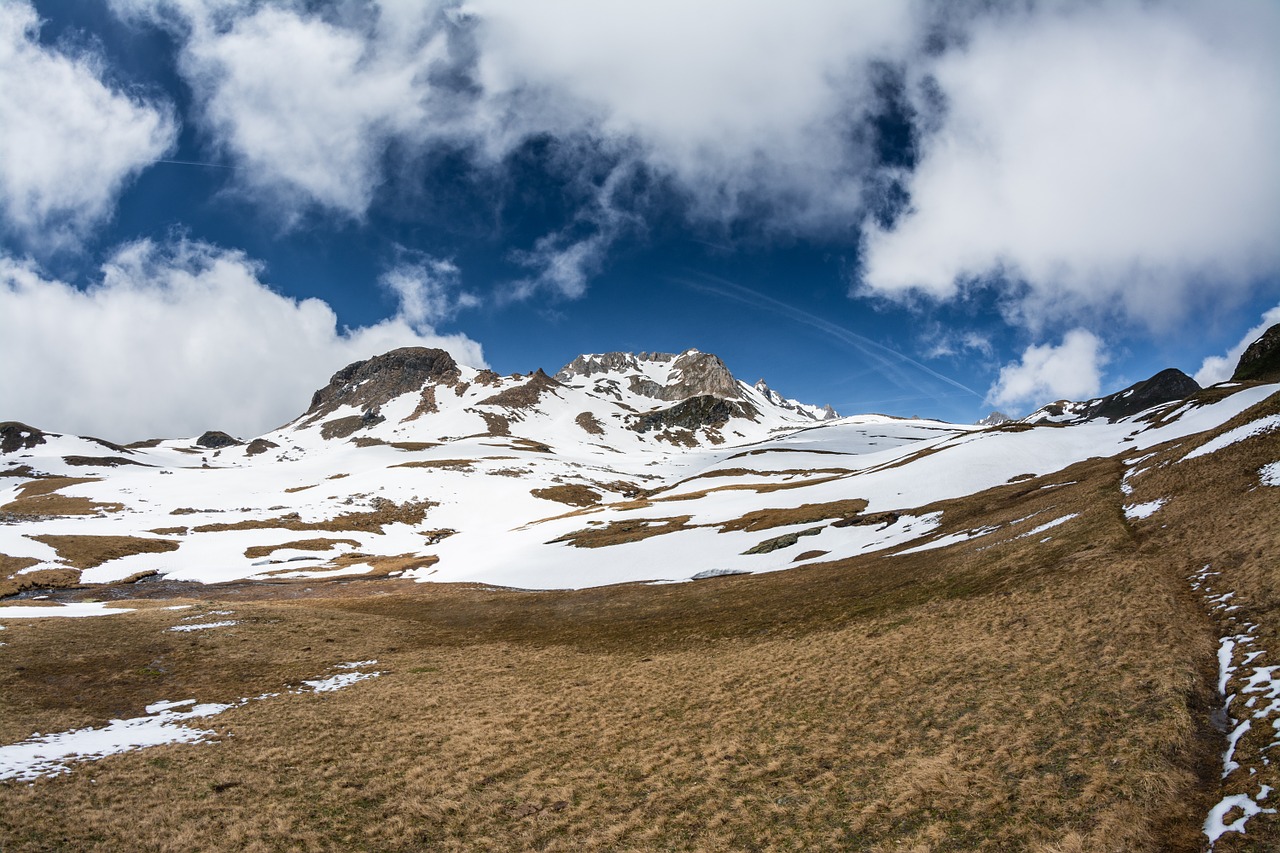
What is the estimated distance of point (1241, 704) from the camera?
39.1ft

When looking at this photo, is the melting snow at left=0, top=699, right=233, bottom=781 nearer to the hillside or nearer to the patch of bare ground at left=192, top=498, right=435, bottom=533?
the hillside

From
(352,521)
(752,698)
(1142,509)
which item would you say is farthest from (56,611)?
(1142,509)

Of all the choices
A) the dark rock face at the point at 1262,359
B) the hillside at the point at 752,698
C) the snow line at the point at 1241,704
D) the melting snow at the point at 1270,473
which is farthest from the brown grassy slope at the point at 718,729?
the dark rock face at the point at 1262,359

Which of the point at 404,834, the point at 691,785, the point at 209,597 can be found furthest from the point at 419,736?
the point at 209,597

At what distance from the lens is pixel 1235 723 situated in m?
11.4

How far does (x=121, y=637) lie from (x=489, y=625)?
64.6 feet

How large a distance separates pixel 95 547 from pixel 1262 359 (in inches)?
7172

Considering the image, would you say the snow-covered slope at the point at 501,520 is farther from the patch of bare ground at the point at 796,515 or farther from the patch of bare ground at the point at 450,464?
the patch of bare ground at the point at 450,464

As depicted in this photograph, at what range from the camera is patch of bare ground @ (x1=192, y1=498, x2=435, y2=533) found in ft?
288

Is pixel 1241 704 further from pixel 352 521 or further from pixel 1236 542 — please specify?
pixel 352 521

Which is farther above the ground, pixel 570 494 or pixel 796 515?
pixel 570 494

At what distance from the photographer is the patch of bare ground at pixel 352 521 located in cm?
8788

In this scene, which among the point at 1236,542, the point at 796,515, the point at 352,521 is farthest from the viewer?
the point at 352,521

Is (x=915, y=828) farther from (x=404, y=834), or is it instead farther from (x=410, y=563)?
(x=410, y=563)
